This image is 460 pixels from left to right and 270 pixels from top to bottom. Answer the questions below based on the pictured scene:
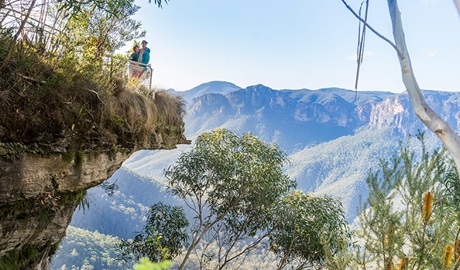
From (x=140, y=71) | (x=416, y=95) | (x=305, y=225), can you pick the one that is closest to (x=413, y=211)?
(x=416, y=95)

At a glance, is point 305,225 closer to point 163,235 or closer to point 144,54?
point 163,235

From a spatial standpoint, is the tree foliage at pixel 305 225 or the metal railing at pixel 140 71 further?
the tree foliage at pixel 305 225

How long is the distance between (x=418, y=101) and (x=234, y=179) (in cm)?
792

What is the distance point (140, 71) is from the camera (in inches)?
272

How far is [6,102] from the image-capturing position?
357 cm

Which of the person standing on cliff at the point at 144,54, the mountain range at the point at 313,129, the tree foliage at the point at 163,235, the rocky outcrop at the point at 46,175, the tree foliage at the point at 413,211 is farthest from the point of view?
the mountain range at the point at 313,129

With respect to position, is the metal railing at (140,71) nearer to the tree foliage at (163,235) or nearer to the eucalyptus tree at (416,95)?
the tree foliage at (163,235)

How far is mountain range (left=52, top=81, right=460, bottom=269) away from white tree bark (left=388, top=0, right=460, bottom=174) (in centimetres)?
7093

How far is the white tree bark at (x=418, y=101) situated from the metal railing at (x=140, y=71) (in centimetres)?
521

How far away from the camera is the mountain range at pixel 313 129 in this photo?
324 feet

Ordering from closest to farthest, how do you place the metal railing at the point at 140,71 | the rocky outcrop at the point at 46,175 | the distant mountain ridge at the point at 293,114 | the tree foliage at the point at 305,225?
the rocky outcrop at the point at 46,175
the metal railing at the point at 140,71
the tree foliage at the point at 305,225
the distant mountain ridge at the point at 293,114

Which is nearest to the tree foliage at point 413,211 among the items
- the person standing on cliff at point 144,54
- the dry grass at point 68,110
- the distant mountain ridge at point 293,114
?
the dry grass at point 68,110

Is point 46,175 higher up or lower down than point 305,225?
higher up

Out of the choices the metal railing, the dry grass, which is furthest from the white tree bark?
the metal railing
